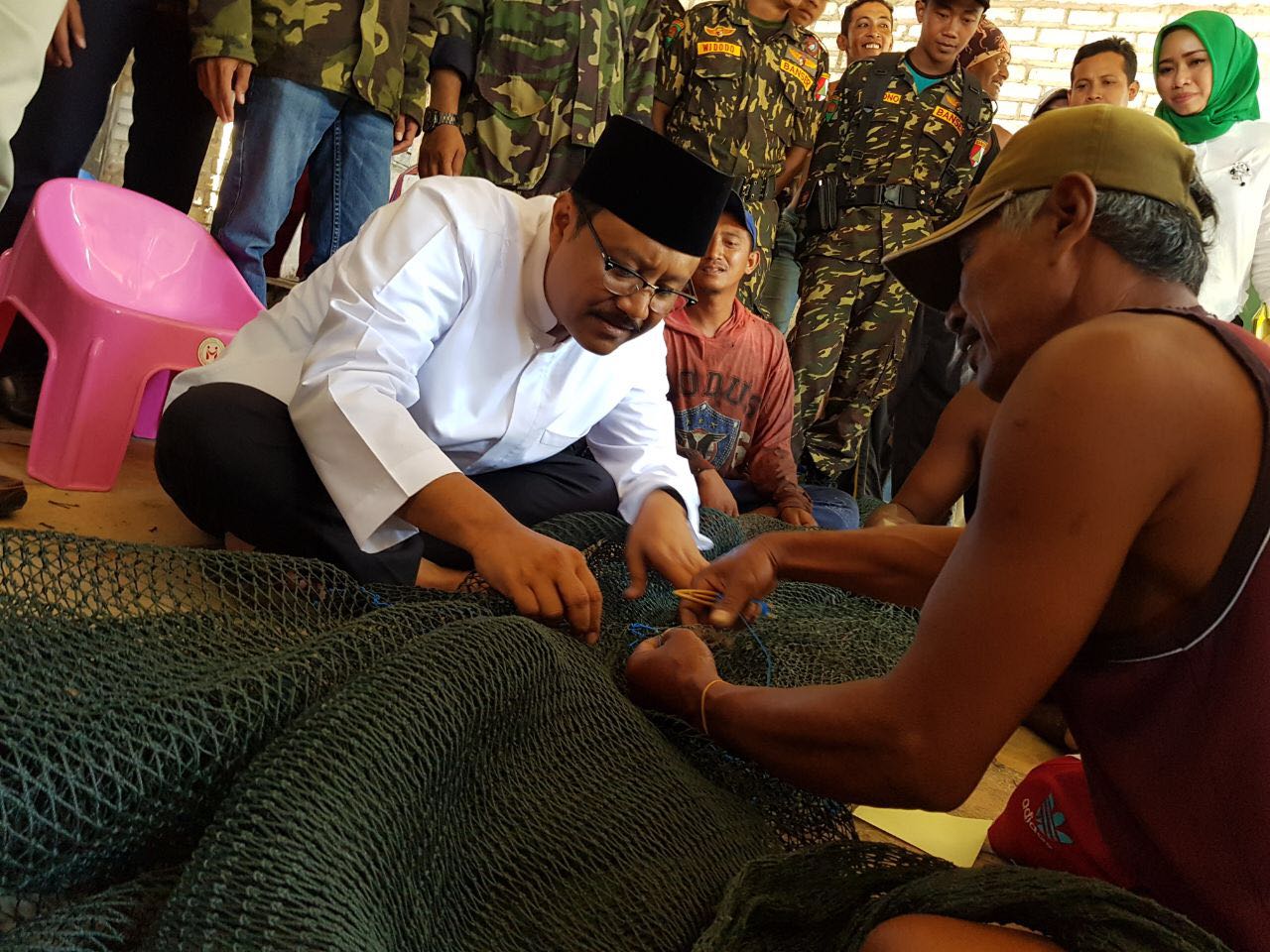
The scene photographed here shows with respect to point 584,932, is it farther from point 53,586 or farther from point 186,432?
point 186,432

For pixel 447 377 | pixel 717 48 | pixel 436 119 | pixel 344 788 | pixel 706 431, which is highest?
pixel 717 48

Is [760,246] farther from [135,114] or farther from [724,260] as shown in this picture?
[135,114]

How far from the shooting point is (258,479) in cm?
158

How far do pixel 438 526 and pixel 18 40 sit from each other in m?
0.99

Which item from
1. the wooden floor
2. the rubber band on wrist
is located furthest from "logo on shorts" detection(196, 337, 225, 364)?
the rubber band on wrist

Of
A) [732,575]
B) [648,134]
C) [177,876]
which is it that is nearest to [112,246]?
[648,134]

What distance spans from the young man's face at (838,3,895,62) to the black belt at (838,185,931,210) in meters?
1.17

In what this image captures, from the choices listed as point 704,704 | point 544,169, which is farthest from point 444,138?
point 704,704

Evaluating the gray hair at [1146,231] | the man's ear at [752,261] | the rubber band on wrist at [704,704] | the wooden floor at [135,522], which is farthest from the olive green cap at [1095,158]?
the man's ear at [752,261]

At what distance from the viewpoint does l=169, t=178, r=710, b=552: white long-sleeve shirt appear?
1348mm

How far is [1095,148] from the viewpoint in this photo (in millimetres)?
903

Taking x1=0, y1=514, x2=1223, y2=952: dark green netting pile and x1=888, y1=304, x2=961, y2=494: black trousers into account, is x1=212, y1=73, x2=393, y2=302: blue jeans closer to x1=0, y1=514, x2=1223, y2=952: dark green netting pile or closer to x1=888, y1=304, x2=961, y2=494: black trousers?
x1=0, y1=514, x2=1223, y2=952: dark green netting pile

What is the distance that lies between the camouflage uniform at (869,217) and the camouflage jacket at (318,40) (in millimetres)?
1691

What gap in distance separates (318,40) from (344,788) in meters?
2.19
